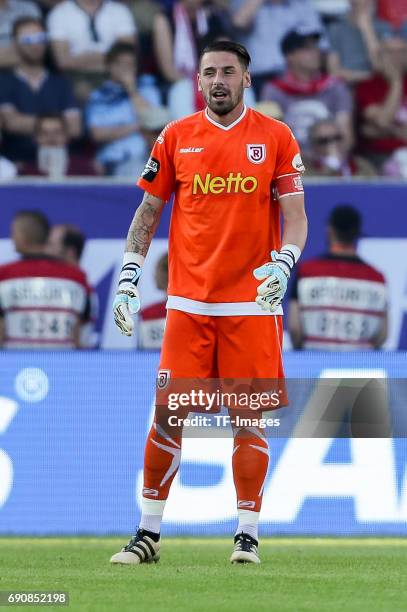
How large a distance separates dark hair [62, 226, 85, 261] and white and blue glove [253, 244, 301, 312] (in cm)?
494

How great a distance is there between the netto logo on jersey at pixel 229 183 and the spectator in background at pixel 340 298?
4587 millimetres

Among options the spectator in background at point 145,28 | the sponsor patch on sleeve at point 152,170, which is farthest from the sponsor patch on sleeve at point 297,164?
the spectator in background at point 145,28

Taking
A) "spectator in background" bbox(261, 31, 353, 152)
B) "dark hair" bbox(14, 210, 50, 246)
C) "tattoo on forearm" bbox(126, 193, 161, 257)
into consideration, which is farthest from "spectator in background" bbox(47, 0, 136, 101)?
"tattoo on forearm" bbox(126, 193, 161, 257)

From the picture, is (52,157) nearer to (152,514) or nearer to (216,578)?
(152,514)

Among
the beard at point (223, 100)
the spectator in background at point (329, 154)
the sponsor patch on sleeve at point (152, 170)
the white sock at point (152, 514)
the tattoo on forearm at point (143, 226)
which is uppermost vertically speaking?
the spectator in background at point (329, 154)

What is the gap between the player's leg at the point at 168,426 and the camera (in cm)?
625

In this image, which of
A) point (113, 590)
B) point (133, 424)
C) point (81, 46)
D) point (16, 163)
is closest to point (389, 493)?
point (133, 424)

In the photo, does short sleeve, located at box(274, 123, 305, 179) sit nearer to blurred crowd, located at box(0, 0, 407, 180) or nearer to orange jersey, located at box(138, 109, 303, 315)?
orange jersey, located at box(138, 109, 303, 315)

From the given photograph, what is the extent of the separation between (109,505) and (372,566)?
2.34 metres

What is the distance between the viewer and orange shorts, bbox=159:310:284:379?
625cm

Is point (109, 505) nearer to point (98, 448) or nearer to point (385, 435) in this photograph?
point (98, 448)

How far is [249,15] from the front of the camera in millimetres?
14039

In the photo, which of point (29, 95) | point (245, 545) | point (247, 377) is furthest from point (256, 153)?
point (29, 95)

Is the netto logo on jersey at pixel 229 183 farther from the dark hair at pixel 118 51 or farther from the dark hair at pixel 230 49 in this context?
the dark hair at pixel 118 51
